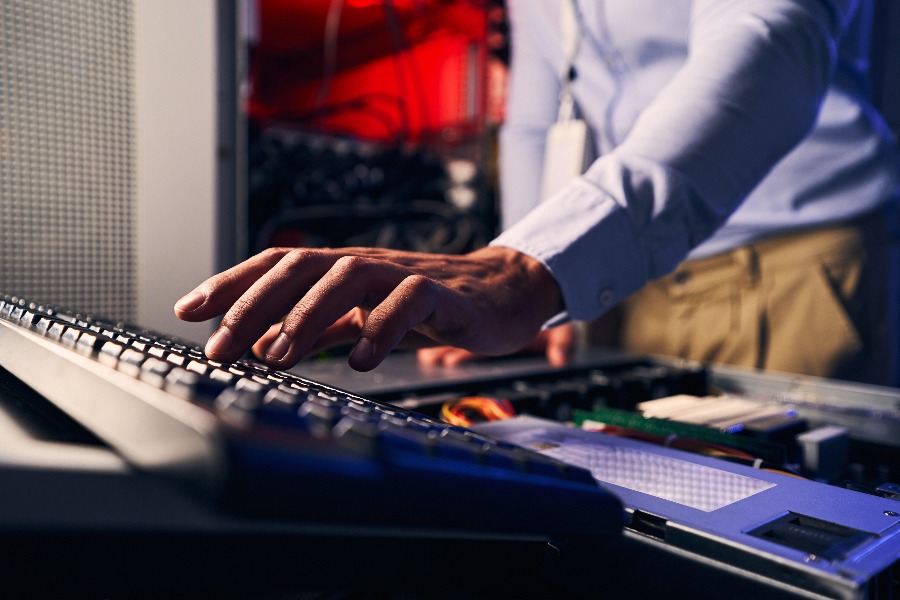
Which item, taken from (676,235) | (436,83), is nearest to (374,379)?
(676,235)

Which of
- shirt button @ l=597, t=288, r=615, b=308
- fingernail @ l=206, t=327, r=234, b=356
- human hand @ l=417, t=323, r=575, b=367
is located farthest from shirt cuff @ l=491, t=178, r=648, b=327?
fingernail @ l=206, t=327, r=234, b=356

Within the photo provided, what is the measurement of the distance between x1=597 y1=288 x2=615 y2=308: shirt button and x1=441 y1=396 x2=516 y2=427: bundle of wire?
0.55 ft

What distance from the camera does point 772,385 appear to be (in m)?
0.87

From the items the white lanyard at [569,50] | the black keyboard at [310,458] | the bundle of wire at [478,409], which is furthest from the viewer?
the white lanyard at [569,50]

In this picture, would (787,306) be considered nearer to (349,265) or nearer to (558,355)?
(558,355)

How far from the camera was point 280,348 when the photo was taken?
19.8 inches

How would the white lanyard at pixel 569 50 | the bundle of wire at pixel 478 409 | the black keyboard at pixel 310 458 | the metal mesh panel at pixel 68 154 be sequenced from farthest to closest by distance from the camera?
the white lanyard at pixel 569 50 < the metal mesh panel at pixel 68 154 < the bundle of wire at pixel 478 409 < the black keyboard at pixel 310 458

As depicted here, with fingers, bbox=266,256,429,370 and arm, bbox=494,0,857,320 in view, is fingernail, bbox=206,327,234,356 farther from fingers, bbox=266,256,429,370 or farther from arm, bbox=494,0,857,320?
arm, bbox=494,0,857,320

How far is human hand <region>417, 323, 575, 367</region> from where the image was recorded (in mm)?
889

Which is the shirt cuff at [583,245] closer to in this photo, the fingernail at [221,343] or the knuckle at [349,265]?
the knuckle at [349,265]

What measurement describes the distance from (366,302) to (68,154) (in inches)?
23.1

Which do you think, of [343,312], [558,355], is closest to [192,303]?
[343,312]

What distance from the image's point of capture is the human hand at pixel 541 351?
0.89m

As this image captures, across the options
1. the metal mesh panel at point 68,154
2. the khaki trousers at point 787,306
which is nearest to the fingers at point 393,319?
the metal mesh panel at point 68,154
